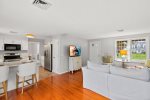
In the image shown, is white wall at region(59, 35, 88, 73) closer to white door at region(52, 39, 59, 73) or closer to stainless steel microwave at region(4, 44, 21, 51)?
white door at region(52, 39, 59, 73)

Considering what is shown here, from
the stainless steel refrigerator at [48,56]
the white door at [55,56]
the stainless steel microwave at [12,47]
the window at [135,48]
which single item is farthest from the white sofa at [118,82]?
the stainless steel microwave at [12,47]

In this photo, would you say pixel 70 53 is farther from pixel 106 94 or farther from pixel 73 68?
pixel 106 94

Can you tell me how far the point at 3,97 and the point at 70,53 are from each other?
339 centimetres

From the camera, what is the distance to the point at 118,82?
2.27 metres

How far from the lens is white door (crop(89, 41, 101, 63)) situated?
6438 millimetres

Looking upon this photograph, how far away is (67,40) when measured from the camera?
17.7 ft

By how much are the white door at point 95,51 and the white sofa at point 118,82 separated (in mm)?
3592

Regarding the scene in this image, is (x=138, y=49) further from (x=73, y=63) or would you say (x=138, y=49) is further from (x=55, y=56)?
(x=55, y=56)

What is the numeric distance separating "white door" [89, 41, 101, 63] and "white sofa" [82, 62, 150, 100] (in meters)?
3.59

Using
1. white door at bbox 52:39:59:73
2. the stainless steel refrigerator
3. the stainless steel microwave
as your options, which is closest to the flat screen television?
white door at bbox 52:39:59:73

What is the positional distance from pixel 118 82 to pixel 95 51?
446cm

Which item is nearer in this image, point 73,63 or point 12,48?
point 12,48

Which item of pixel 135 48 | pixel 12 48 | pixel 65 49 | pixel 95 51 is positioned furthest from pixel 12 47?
pixel 135 48

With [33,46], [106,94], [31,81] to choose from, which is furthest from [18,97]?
[33,46]
